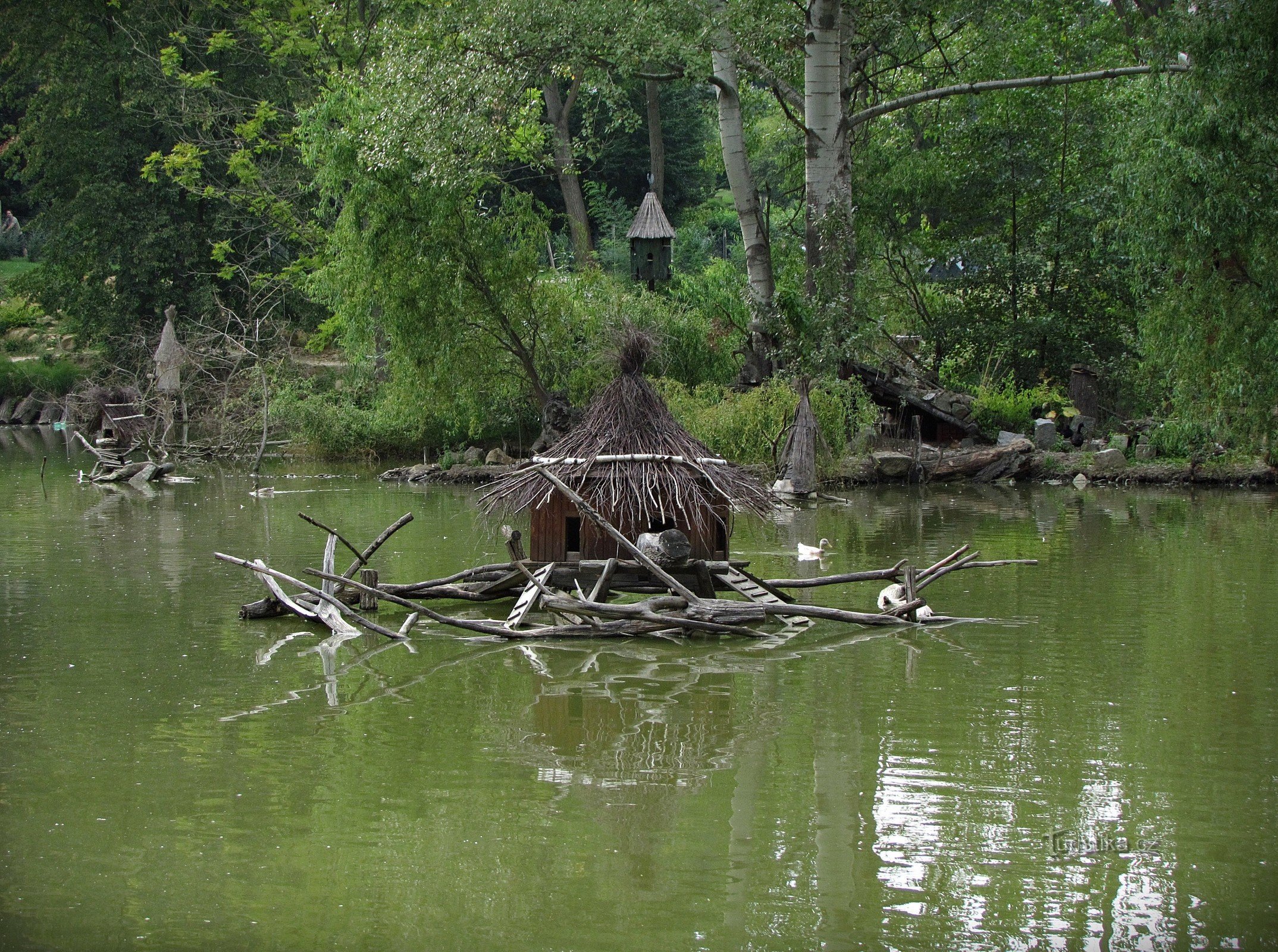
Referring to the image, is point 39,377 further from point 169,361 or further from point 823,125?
point 823,125

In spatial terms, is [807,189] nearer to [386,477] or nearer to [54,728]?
[386,477]

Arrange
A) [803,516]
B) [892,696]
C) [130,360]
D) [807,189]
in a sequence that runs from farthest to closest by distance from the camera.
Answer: [130,360]
[807,189]
[803,516]
[892,696]

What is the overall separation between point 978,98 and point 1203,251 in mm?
20495

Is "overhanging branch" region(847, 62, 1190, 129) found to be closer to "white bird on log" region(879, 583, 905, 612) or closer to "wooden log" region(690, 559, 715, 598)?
"white bird on log" region(879, 583, 905, 612)

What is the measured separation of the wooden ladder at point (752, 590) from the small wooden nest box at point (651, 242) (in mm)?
21380

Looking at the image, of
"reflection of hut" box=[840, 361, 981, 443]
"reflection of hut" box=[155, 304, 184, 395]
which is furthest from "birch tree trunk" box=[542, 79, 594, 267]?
"reflection of hut" box=[840, 361, 981, 443]

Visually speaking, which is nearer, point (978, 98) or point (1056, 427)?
point (1056, 427)

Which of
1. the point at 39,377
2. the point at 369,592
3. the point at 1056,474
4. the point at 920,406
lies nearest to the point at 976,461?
the point at 1056,474

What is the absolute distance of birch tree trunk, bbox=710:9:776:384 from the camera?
26969 mm

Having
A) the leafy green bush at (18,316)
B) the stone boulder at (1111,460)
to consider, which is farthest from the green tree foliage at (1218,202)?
the leafy green bush at (18,316)

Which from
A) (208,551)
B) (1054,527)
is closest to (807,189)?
(1054,527)

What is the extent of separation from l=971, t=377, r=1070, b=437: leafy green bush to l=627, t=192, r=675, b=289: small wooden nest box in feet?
28.3

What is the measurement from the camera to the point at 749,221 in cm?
2762

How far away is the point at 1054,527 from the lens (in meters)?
19.4
